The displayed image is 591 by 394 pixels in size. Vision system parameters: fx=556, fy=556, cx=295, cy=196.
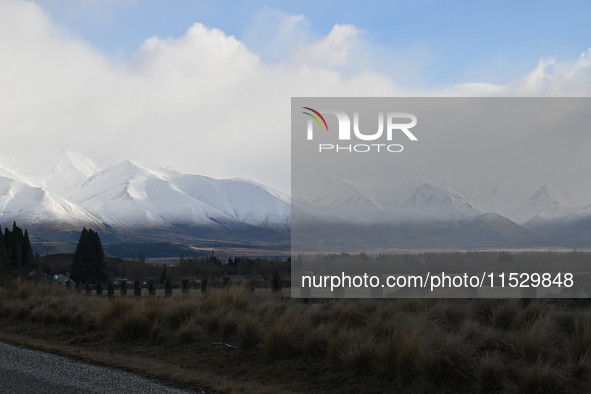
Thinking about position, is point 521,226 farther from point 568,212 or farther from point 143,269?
point 143,269

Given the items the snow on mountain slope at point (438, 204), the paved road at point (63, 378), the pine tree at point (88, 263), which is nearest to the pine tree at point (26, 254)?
the pine tree at point (88, 263)

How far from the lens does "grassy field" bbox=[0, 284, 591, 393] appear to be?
7801mm

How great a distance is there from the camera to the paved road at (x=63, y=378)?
7770mm

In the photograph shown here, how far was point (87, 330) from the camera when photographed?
1310 cm

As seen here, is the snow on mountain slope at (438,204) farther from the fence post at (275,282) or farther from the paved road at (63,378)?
the paved road at (63,378)

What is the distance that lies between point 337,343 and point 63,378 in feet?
14.0

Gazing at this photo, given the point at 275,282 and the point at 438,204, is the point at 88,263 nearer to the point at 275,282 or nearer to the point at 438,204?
the point at 438,204

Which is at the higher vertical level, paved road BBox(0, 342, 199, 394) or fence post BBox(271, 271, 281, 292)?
fence post BBox(271, 271, 281, 292)

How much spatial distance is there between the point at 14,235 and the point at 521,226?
6077 cm

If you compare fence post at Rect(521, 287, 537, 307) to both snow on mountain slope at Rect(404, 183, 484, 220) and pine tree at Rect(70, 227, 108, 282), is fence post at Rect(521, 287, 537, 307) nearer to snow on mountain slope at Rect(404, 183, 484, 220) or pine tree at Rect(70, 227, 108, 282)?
snow on mountain slope at Rect(404, 183, 484, 220)

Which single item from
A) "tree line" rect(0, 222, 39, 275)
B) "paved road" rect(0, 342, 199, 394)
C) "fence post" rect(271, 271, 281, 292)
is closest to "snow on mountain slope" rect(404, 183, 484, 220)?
"fence post" rect(271, 271, 281, 292)

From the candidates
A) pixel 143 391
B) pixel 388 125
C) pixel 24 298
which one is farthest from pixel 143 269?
pixel 143 391

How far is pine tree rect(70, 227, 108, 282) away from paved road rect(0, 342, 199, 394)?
48185 millimetres

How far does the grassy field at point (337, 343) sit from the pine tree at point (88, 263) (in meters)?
43.9
